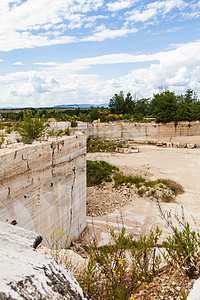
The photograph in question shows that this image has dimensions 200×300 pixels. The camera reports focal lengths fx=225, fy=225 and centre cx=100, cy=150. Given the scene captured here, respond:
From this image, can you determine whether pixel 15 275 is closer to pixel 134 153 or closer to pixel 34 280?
pixel 34 280

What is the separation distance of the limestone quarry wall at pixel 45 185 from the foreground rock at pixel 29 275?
2.18 metres

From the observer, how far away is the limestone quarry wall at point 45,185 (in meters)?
4.17

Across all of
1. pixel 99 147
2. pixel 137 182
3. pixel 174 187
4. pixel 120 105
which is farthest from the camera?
pixel 120 105

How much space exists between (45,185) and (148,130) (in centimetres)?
2958

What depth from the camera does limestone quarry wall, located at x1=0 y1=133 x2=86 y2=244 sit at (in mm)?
4172

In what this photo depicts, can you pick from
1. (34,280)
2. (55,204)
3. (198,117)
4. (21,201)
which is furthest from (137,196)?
(198,117)

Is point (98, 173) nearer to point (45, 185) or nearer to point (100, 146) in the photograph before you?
point (45, 185)

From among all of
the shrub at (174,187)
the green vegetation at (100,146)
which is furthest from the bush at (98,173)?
the green vegetation at (100,146)

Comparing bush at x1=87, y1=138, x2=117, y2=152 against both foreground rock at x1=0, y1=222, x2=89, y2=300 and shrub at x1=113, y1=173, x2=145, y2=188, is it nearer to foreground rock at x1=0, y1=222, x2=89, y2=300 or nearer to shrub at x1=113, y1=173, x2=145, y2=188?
shrub at x1=113, y1=173, x2=145, y2=188

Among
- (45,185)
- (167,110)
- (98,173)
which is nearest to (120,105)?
(167,110)

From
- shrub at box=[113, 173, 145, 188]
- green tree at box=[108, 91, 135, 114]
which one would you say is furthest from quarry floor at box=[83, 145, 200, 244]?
green tree at box=[108, 91, 135, 114]

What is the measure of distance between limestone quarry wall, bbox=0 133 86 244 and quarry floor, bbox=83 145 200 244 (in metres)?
0.96

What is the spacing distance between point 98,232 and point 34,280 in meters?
7.22

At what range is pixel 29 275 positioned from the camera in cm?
156
